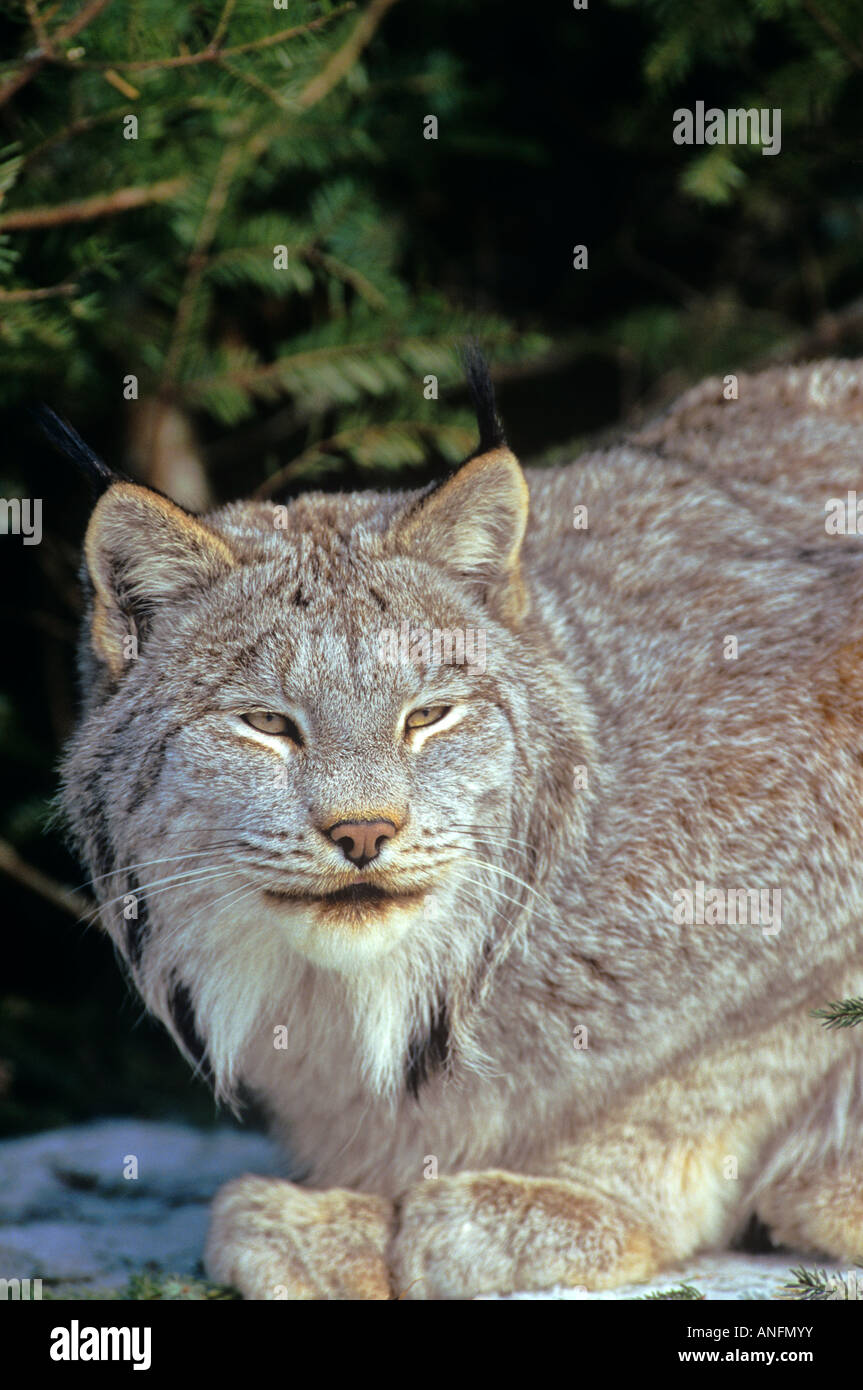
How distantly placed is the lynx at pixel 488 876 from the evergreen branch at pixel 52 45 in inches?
42.7

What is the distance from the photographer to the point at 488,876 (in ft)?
10.8

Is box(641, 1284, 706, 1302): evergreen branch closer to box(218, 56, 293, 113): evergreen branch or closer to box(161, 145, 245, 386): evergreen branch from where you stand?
box(218, 56, 293, 113): evergreen branch

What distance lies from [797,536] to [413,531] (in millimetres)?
1143

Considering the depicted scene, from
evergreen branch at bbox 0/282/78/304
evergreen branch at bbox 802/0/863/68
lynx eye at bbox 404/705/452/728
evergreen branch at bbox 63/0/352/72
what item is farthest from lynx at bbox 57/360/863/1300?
evergreen branch at bbox 802/0/863/68

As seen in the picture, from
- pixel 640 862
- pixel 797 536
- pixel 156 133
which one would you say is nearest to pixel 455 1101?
pixel 640 862

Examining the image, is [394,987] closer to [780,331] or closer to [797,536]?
[797,536]

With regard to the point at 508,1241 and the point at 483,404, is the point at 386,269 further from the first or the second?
the point at 508,1241

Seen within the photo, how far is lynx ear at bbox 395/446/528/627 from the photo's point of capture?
3.28 meters

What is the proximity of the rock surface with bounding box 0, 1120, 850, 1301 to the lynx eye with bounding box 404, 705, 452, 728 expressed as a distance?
4.26 feet

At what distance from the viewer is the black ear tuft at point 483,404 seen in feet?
10.6

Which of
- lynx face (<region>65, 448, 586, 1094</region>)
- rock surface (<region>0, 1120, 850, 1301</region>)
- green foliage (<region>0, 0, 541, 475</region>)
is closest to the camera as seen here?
lynx face (<region>65, 448, 586, 1094</region>)

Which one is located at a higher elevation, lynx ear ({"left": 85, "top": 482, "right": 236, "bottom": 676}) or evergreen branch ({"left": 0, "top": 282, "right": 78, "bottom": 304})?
evergreen branch ({"left": 0, "top": 282, "right": 78, "bottom": 304})

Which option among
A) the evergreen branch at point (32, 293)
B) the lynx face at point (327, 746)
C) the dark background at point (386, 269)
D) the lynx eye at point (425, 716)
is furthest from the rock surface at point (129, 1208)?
the evergreen branch at point (32, 293)

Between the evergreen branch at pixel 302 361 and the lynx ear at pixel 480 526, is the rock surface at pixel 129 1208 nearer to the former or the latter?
the lynx ear at pixel 480 526
